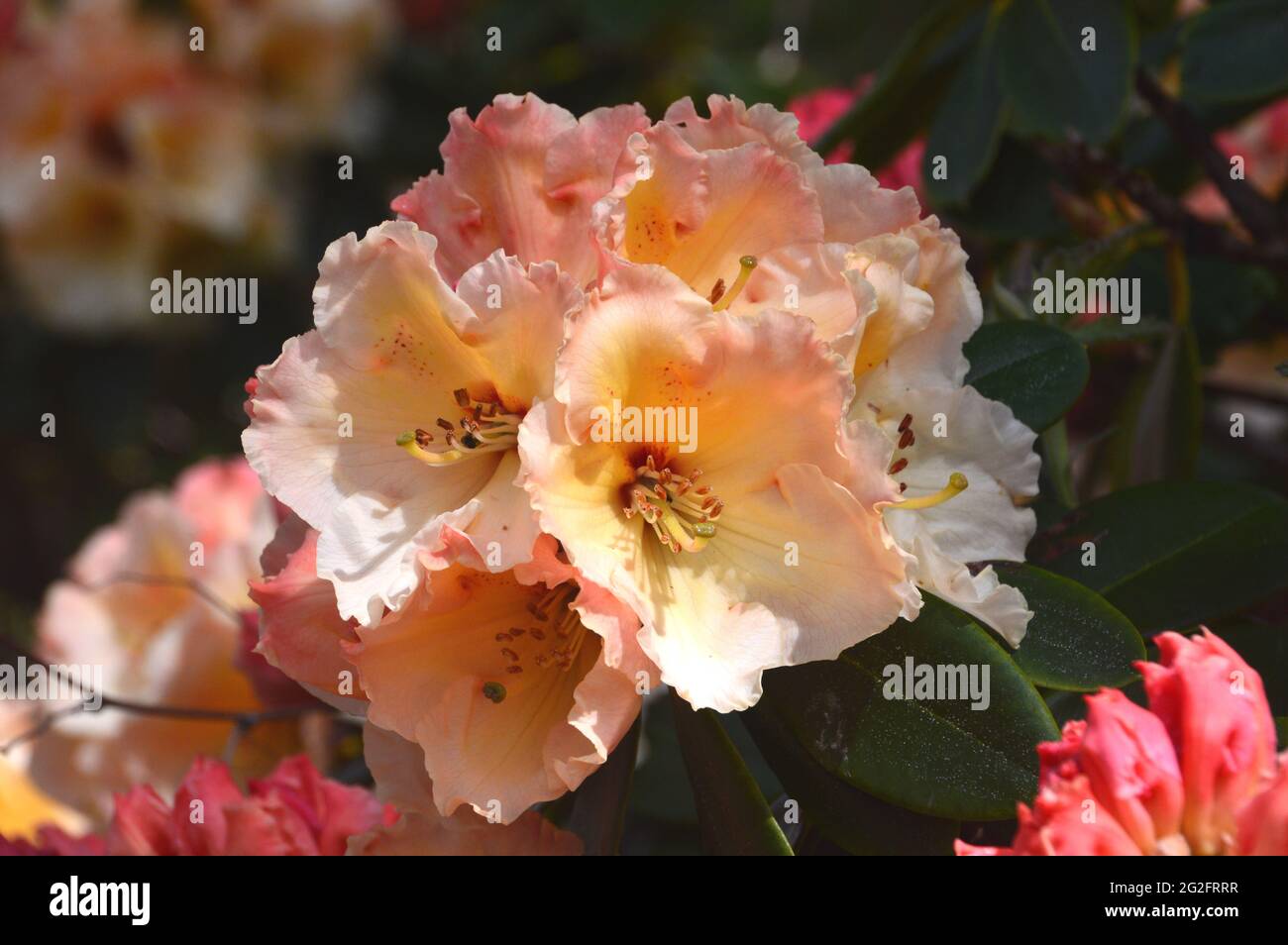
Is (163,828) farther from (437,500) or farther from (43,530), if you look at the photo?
(43,530)

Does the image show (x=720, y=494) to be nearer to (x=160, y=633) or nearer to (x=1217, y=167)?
(x=1217, y=167)

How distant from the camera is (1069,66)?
2.69 ft

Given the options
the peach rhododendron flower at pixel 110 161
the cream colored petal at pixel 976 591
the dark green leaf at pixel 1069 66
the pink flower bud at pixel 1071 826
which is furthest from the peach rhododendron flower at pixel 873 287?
the peach rhododendron flower at pixel 110 161

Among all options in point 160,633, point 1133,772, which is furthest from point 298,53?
point 1133,772

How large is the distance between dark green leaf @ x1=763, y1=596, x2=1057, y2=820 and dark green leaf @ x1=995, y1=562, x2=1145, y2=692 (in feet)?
0.08

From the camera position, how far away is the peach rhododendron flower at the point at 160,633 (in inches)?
38.4

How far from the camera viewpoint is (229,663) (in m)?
1.00

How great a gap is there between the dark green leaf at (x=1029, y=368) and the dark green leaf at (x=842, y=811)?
19 cm

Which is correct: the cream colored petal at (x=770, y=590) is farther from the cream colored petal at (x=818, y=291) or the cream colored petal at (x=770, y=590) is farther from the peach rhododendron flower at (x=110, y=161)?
the peach rhododendron flower at (x=110, y=161)

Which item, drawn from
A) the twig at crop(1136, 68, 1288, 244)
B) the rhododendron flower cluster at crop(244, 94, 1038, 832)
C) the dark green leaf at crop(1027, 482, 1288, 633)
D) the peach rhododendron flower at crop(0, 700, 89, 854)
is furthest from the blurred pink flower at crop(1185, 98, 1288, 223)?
the peach rhododendron flower at crop(0, 700, 89, 854)

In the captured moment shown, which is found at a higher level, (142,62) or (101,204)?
(142,62)
